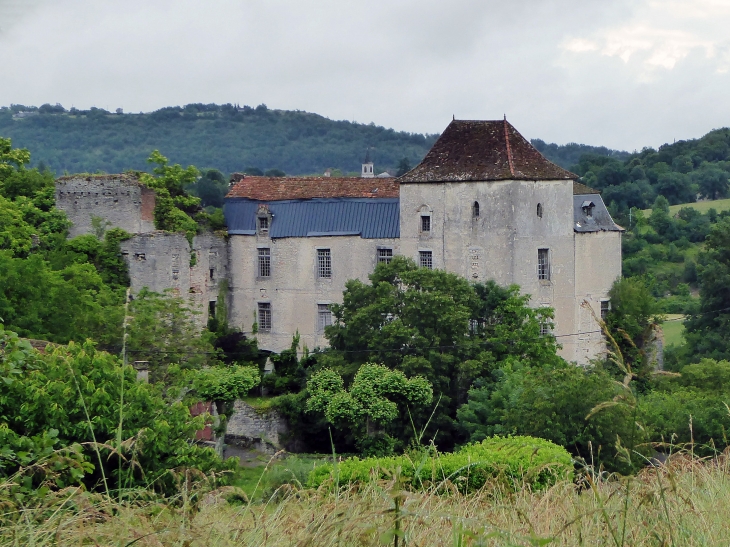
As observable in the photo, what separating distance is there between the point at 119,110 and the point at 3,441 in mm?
118734

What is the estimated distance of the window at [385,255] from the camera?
36938mm

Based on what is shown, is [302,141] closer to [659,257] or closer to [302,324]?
[659,257]

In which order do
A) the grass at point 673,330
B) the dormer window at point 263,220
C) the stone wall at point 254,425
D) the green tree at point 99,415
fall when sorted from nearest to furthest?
the green tree at point 99,415 < the stone wall at point 254,425 < the dormer window at point 263,220 < the grass at point 673,330

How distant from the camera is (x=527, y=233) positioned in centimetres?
3512

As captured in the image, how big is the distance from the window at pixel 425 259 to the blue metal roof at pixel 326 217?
1.07m

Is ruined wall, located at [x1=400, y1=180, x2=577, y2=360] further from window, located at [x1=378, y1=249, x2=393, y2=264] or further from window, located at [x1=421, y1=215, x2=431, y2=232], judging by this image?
window, located at [x1=378, y1=249, x2=393, y2=264]

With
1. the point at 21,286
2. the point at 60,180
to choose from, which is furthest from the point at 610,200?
the point at 21,286

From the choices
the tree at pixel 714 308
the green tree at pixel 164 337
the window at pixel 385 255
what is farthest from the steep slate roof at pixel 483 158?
the tree at pixel 714 308

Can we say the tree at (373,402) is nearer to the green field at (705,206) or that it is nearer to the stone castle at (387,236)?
the stone castle at (387,236)

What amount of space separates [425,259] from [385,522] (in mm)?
31543

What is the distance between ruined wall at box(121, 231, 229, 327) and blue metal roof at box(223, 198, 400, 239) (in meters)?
1.50

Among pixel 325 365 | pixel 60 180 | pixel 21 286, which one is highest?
pixel 60 180

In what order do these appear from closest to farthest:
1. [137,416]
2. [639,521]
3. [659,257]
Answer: [639,521] < [137,416] < [659,257]

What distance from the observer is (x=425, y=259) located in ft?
119
